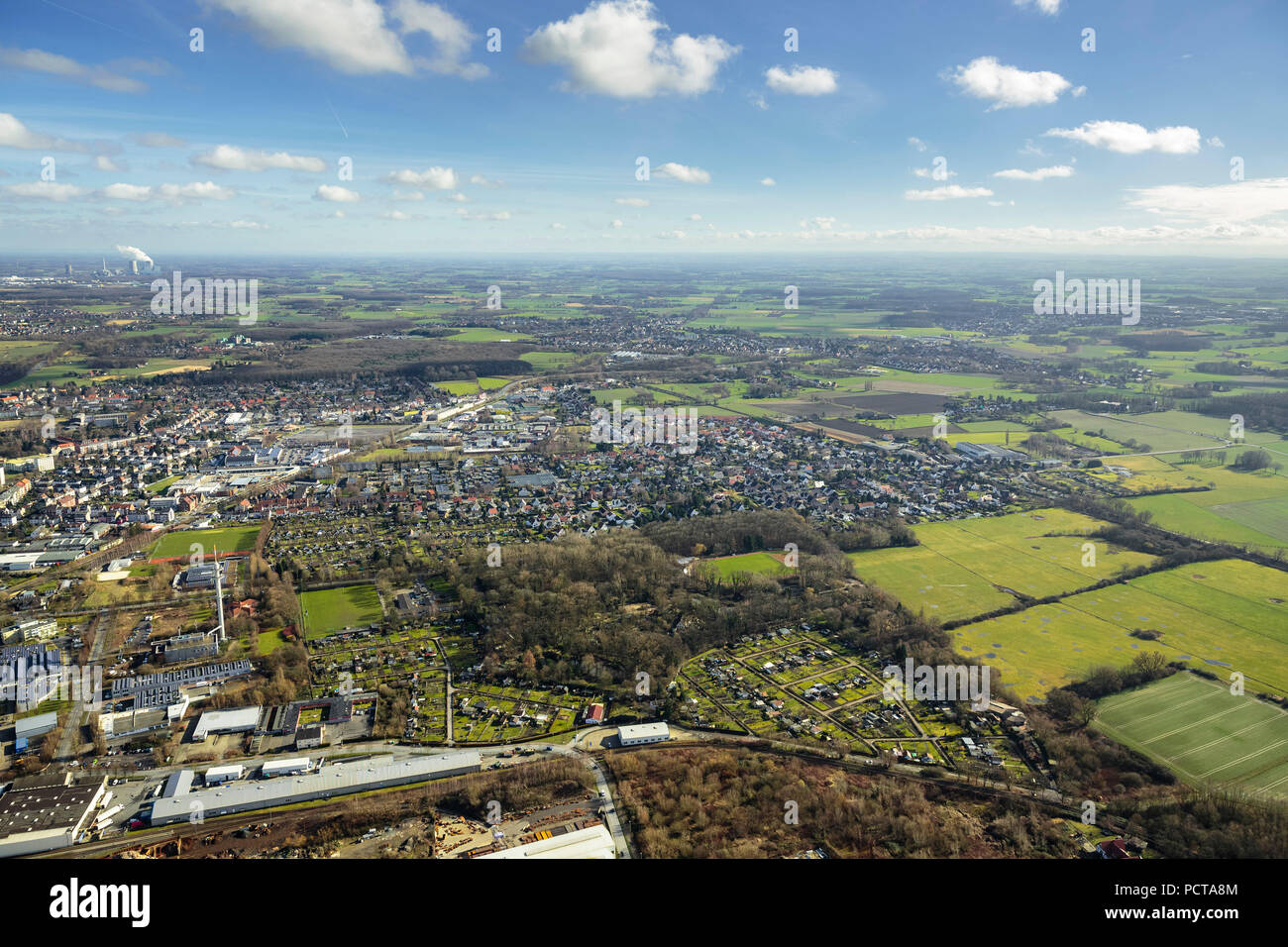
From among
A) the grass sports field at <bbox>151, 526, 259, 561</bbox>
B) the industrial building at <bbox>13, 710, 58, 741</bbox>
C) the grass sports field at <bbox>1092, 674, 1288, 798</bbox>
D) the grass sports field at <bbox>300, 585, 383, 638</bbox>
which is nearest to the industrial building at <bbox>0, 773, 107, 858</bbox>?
the industrial building at <bbox>13, 710, 58, 741</bbox>

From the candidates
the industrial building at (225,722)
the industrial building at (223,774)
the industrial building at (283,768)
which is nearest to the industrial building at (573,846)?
the industrial building at (283,768)

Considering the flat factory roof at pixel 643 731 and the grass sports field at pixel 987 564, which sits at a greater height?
the grass sports field at pixel 987 564

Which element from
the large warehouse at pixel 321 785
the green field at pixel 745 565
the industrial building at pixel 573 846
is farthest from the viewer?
the green field at pixel 745 565

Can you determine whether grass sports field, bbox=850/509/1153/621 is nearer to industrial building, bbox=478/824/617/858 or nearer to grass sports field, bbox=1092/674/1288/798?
grass sports field, bbox=1092/674/1288/798

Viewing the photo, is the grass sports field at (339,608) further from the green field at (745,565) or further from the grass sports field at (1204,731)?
the grass sports field at (1204,731)

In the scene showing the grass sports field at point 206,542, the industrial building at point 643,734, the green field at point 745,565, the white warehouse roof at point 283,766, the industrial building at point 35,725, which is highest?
the grass sports field at point 206,542

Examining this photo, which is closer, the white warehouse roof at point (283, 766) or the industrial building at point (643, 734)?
the white warehouse roof at point (283, 766)
